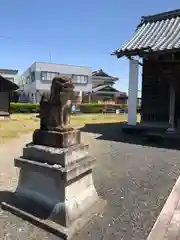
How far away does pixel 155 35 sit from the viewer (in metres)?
11.2

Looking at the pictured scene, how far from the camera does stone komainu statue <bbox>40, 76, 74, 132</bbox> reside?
12.3ft

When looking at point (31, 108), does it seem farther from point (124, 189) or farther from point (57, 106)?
point (57, 106)

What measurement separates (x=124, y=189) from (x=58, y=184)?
68.3 inches

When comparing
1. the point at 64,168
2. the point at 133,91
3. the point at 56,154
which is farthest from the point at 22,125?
the point at 64,168

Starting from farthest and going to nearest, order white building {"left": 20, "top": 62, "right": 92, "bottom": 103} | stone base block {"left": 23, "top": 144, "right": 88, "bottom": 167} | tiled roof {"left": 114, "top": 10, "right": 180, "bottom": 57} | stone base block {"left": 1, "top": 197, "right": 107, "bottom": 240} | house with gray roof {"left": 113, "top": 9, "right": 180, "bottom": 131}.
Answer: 1. white building {"left": 20, "top": 62, "right": 92, "bottom": 103}
2. house with gray roof {"left": 113, "top": 9, "right": 180, "bottom": 131}
3. tiled roof {"left": 114, "top": 10, "right": 180, "bottom": 57}
4. stone base block {"left": 23, "top": 144, "right": 88, "bottom": 167}
5. stone base block {"left": 1, "top": 197, "right": 107, "bottom": 240}

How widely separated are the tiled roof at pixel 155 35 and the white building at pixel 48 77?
103 ft

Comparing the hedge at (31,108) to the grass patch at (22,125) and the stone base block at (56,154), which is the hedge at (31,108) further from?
the stone base block at (56,154)

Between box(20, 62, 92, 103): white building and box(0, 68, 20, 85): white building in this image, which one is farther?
box(0, 68, 20, 85): white building

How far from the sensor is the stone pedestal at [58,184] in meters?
3.61

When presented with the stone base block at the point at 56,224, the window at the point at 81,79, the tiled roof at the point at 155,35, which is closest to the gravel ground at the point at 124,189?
the stone base block at the point at 56,224

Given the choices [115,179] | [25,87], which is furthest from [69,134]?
[25,87]

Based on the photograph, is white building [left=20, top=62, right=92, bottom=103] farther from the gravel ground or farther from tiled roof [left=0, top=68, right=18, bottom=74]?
the gravel ground

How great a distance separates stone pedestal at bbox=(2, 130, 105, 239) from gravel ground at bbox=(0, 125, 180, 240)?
199 millimetres

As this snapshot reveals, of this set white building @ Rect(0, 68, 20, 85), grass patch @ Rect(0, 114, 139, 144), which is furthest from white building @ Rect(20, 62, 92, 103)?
grass patch @ Rect(0, 114, 139, 144)
